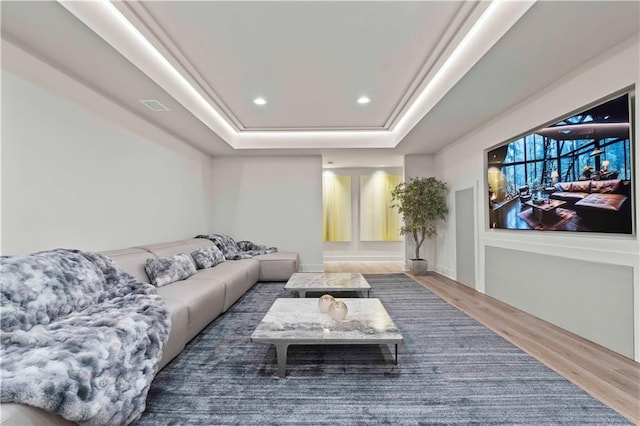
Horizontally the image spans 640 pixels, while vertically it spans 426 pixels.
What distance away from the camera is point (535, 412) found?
1.60 meters

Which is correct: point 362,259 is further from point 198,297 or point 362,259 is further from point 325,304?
point 198,297

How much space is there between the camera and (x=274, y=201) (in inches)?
232

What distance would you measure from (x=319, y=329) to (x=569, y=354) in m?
2.03

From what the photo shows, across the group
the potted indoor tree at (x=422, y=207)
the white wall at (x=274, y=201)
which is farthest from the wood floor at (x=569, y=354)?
the white wall at (x=274, y=201)

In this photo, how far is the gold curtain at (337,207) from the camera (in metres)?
7.64

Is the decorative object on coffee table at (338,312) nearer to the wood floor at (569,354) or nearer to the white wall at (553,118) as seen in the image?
the wood floor at (569,354)

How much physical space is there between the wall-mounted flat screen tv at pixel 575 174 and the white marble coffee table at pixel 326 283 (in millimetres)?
2036

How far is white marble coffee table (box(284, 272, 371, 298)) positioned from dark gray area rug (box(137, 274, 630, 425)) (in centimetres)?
81

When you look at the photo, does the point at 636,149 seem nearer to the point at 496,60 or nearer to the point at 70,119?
the point at 496,60

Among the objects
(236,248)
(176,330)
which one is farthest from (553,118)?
(236,248)

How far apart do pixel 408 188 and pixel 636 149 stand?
347 cm

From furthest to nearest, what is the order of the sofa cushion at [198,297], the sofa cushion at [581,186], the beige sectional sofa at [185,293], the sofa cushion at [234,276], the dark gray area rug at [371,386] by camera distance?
the sofa cushion at [234,276]
the sofa cushion at [581,186]
the sofa cushion at [198,297]
the dark gray area rug at [371,386]
the beige sectional sofa at [185,293]

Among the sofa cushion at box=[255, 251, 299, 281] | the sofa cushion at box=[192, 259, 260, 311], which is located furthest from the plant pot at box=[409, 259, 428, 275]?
the sofa cushion at box=[192, 259, 260, 311]

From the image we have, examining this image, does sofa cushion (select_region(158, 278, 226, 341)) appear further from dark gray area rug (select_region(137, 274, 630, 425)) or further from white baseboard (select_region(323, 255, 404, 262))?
Answer: white baseboard (select_region(323, 255, 404, 262))
